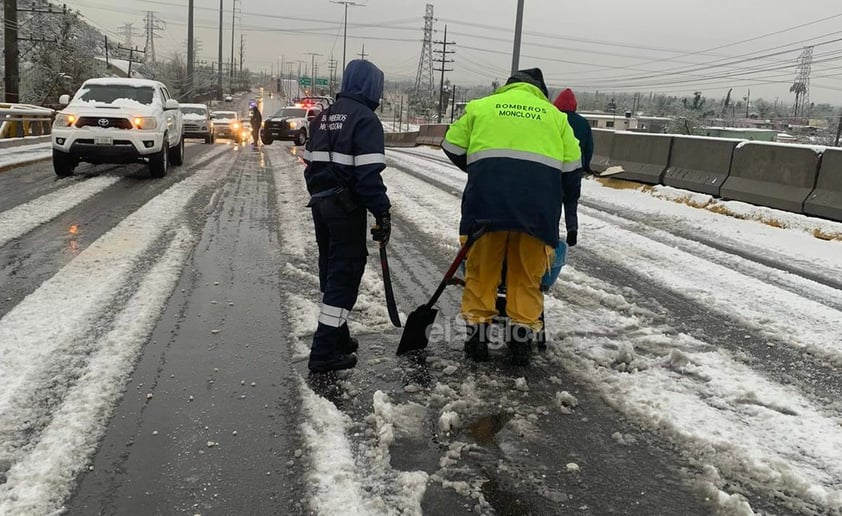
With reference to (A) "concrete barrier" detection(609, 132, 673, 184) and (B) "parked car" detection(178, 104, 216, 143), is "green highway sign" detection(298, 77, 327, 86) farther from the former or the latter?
(A) "concrete barrier" detection(609, 132, 673, 184)

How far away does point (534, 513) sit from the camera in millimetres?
2613

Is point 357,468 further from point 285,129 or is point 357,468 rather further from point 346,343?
point 285,129

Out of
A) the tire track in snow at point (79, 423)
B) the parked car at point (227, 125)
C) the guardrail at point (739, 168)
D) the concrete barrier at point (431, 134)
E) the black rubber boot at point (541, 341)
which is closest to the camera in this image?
the tire track in snow at point (79, 423)

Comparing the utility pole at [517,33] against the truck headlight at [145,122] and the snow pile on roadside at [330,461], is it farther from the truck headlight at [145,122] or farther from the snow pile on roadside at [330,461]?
the snow pile on roadside at [330,461]

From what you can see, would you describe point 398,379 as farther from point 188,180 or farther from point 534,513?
point 188,180

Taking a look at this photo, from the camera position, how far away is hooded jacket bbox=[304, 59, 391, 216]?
151 inches

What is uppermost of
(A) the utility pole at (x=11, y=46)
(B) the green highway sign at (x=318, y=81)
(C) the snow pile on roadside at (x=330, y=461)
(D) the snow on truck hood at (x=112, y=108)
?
(B) the green highway sign at (x=318, y=81)

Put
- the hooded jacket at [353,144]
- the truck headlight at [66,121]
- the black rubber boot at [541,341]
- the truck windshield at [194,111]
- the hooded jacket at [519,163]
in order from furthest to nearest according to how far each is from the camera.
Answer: the truck windshield at [194,111] < the truck headlight at [66,121] < the black rubber boot at [541,341] < the hooded jacket at [519,163] < the hooded jacket at [353,144]

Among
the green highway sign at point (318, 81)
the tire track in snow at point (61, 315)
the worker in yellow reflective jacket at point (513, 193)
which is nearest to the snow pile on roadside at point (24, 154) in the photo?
the tire track in snow at point (61, 315)

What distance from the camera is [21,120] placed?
19.0 metres

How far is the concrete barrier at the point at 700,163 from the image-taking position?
11.6 meters

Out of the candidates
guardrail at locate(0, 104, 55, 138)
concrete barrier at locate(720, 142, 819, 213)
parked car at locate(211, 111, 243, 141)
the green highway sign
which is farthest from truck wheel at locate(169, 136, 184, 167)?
the green highway sign

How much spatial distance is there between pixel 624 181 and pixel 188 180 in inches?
375

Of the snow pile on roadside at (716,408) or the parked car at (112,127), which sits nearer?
the snow pile on roadside at (716,408)
